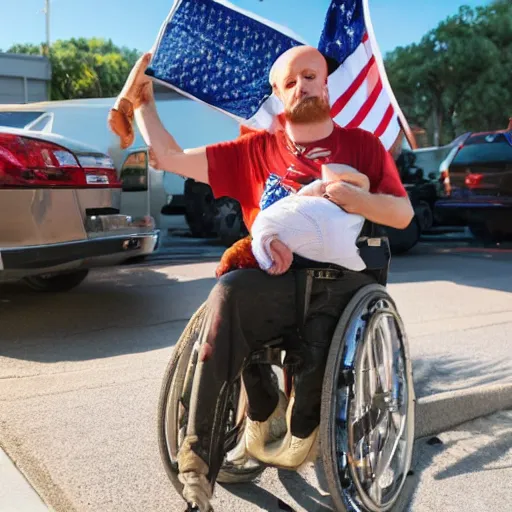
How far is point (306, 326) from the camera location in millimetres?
2504

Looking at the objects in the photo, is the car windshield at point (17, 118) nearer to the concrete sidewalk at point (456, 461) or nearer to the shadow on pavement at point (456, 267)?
the shadow on pavement at point (456, 267)

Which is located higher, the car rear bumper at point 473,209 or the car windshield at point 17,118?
the car windshield at point 17,118

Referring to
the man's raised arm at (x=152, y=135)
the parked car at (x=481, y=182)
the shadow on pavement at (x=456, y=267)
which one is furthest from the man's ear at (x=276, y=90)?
the parked car at (x=481, y=182)

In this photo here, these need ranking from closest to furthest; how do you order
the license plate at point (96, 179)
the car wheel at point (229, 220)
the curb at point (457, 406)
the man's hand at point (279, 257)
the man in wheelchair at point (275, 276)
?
the man in wheelchair at point (275, 276) < the man's hand at point (279, 257) < the curb at point (457, 406) < the license plate at point (96, 179) < the car wheel at point (229, 220)

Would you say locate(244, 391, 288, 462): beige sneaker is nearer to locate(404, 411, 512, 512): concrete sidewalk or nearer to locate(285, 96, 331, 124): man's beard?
locate(404, 411, 512, 512): concrete sidewalk

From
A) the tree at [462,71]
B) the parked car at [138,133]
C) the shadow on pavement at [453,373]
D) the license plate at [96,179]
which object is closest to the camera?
the shadow on pavement at [453,373]

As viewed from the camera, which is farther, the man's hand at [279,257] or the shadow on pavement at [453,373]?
the shadow on pavement at [453,373]

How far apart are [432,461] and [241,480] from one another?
86 centimetres

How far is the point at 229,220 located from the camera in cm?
941

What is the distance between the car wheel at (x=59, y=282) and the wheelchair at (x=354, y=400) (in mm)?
3861

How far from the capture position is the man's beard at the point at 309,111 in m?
2.56

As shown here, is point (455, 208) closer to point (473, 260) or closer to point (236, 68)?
point (473, 260)

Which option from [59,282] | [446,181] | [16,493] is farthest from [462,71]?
[16,493]

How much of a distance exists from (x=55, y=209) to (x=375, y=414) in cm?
290
